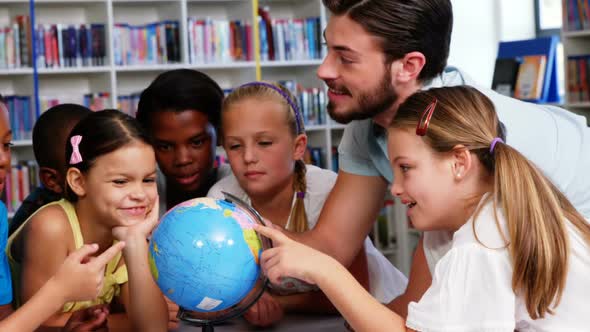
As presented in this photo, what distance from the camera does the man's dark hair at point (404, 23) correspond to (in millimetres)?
2230

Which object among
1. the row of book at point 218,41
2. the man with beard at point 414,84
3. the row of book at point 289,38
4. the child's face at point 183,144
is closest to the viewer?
the man with beard at point 414,84

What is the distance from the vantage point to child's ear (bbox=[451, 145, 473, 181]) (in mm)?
1876

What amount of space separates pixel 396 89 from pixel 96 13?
4.60 m

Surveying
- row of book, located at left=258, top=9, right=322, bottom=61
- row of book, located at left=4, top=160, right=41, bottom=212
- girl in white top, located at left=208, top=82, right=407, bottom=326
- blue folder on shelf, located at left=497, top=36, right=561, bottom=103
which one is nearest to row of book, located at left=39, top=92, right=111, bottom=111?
row of book, located at left=4, top=160, right=41, bottom=212

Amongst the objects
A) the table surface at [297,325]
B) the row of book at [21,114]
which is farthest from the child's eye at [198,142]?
the row of book at [21,114]

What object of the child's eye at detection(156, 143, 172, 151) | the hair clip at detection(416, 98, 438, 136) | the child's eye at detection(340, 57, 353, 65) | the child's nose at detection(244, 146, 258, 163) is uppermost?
the child's eye at detection(340, 57, 353, 65)

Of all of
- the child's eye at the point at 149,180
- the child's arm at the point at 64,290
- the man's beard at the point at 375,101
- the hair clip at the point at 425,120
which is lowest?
the child's arm at the point at 64,290

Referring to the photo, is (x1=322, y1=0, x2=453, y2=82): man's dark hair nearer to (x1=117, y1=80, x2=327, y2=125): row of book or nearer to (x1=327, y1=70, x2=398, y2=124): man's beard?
(x1=327, y1=70, x2=398, y2=124): man's beard

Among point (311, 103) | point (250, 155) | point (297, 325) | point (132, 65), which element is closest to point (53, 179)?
point (250, 155)

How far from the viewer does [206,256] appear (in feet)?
5.81

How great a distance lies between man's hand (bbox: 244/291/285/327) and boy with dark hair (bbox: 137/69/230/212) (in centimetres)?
85

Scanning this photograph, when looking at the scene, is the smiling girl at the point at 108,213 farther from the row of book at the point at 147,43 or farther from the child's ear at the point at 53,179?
the row of book at the point at 147,43

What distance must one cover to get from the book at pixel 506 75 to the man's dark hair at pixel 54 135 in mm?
4342

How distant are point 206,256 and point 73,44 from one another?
16.0 feet
